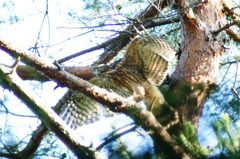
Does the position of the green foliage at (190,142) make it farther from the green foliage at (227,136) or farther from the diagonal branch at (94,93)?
the diagonal branch at (94,93)

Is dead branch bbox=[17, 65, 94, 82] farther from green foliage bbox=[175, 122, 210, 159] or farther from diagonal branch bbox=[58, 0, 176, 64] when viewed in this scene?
green foliage bbox=[175, 122, 210, 159]

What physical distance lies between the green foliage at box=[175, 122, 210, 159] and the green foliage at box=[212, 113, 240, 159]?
0.30 ft

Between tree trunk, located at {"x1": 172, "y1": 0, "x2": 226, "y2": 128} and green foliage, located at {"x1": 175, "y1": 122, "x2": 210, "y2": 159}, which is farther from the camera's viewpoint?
tree trunk, located at {"x1": 172, "y1": 0, "x2": 226, "y2": 128}

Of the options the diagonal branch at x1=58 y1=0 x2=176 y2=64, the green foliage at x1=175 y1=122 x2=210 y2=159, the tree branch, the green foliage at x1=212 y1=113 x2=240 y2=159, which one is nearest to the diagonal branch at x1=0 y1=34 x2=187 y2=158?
the tree branch

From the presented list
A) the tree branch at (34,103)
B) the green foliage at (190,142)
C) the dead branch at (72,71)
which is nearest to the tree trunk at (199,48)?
the dead branch at (72,71)

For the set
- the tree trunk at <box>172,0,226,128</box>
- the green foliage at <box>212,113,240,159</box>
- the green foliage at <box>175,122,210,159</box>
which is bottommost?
the green foliage at <box>212,113,240,159</box>

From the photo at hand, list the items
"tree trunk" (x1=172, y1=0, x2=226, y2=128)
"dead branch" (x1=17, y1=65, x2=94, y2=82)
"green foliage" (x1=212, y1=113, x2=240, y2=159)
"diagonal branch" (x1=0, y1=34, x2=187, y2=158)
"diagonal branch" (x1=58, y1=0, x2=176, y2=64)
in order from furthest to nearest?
1. "diagonal branch" (x1=58, y1=0, x2=176, y2=64)
2. "dead branch" (x1=17, y1=65, x2=94, y2=82)
3. "tree trunk" (x1=172, y1=0, x2=226, y2=128)
4. "diagonal branch" (x1=0, y1=34, x2=187, y2=158)
5. "green foliage" (x1=212, y1=113, x2=240, y2=159)

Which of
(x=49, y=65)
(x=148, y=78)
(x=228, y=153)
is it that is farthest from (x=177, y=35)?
(x=228, y=153)

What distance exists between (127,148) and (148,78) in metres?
2.67

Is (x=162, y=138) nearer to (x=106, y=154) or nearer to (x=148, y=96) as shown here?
(x=106, y=154)

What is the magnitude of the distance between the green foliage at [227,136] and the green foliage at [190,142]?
0.09 metres

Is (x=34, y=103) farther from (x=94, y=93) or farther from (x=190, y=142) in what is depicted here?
(x=190, y=142)

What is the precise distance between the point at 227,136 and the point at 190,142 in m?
0.17

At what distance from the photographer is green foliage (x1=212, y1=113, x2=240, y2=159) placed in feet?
5.37
